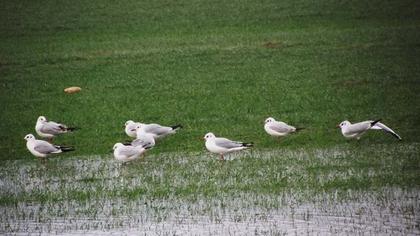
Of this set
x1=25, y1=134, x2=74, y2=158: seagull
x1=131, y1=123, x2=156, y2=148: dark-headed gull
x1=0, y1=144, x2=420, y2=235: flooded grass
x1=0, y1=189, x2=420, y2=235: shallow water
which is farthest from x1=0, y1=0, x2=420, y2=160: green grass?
x1=0, y1=189, x2=420, y2=235: shallow water

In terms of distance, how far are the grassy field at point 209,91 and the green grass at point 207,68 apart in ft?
0.25

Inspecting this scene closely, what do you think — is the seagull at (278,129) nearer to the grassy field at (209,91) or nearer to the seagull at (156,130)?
the grassy field at (209,91)

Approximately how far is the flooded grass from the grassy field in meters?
0.08

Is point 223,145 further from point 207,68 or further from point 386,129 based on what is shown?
point 207,68

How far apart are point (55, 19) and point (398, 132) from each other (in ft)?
86.1

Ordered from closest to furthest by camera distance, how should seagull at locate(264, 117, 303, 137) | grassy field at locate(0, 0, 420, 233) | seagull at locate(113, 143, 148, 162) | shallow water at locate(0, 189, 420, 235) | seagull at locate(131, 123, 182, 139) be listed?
1. shallow water at locate(0, 189, 420, 235)
2. grassy field at locate(0, 0, 420, 233)
3. seagull at locate(113, 143, 148, 162)
4. seagull at locate(264, 117, 303, 137)
5. seagull at locate(131, 123, 182, 139)

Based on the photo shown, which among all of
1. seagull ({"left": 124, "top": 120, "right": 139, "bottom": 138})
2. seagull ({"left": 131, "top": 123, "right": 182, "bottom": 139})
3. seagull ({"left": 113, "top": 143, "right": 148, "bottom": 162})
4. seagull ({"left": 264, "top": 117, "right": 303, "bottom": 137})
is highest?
seagull ({"left": 124, "top": 120, "right": 139, "bottom": 138})

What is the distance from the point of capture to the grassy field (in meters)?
19.5

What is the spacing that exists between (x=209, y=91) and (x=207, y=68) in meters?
3.90

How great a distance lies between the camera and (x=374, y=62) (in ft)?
109

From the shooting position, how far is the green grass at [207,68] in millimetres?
25766

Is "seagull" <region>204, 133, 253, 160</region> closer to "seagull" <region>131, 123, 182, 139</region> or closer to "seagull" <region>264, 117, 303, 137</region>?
"seagull" <region>264, 117, 303, 137</region>

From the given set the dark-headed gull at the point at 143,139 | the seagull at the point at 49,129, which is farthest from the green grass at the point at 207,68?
the dark-headed gull at the point at 143,139

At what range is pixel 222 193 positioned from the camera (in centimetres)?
1814
